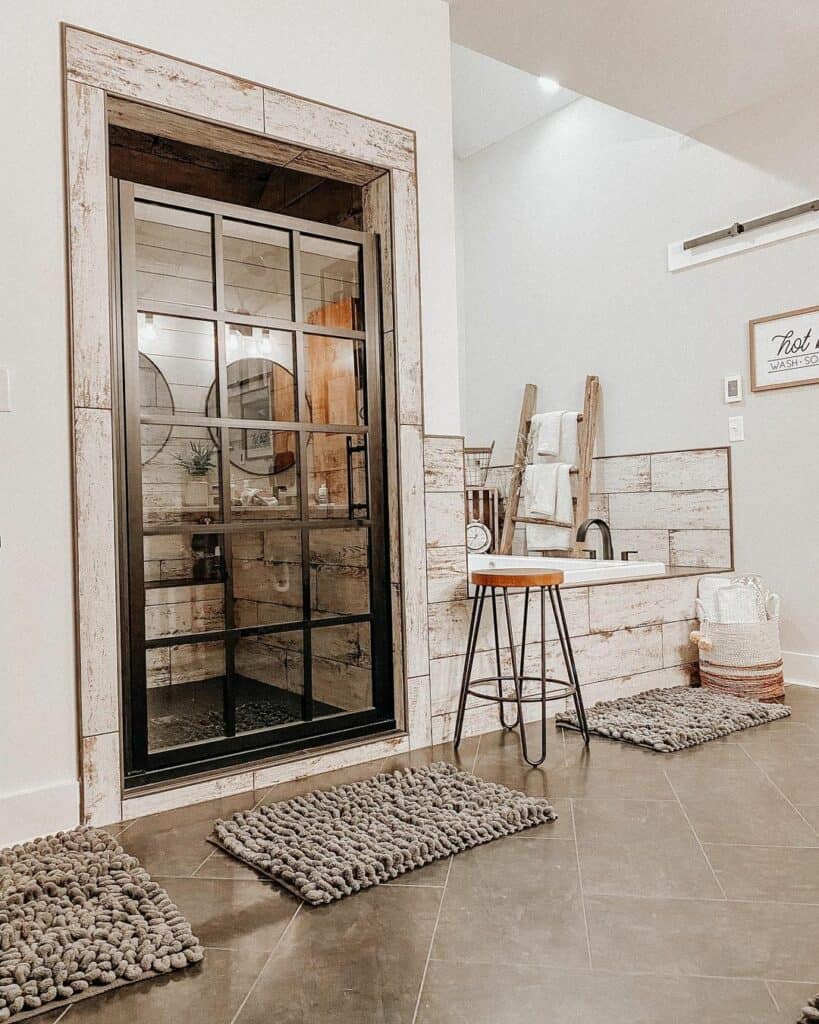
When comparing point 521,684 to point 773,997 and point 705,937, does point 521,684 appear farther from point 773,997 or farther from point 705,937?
point 773,997

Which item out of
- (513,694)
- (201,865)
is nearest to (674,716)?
(513,694)

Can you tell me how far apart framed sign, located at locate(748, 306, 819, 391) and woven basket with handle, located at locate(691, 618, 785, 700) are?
1.10m

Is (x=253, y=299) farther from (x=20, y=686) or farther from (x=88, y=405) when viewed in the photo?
(x=20, y=686)

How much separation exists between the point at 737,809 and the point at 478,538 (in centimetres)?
273

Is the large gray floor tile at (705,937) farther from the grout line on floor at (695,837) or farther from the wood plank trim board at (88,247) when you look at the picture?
the wood plank trim board at (88,247)

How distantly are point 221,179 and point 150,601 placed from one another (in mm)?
1922

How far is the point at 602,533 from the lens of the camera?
175 inches

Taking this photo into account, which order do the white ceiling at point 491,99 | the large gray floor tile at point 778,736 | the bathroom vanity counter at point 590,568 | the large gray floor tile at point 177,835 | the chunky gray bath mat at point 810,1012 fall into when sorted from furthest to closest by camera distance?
the white ceiling at point 491,99 → the bathroom vanity counter at point 590,568 → the large gray floor tile at point 778,736 → the large gray floor tile at point 177,835 → the chunky gray bath mat at point 810,1012

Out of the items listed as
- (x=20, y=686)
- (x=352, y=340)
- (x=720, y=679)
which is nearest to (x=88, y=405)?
(x=20, y=686)

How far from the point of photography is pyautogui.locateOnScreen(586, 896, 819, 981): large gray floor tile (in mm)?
1517

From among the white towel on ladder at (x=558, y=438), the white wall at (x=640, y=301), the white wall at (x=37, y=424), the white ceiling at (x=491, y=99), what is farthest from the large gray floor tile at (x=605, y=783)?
the white ceiling at (x=491, y=99)

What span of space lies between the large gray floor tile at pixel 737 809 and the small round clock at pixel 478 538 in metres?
2.33

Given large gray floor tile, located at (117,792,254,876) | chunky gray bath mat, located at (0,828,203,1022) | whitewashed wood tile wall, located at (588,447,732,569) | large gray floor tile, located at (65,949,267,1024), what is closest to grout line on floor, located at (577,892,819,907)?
large gray floor tile, located at (65,949,267,1024)

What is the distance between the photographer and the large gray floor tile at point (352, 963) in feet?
4.65
